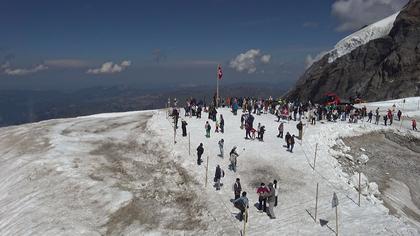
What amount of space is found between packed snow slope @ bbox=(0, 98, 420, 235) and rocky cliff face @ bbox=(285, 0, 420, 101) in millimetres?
48785

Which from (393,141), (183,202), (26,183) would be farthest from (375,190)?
(26,183)

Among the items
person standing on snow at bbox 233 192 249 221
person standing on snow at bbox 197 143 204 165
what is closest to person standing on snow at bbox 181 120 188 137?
person standing on snow at bbox 197 143 204 165

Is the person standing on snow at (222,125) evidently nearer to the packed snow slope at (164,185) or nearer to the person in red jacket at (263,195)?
the packed snow slope at (164,185)

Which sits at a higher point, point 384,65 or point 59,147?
point 384,65

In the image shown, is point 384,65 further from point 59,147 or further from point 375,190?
point 59,147

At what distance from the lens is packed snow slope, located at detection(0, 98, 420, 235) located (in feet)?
76.2

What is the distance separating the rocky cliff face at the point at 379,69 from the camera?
86000mm

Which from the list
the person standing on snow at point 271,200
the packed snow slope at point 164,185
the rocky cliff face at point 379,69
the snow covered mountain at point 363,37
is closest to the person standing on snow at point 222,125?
the packed snow slope at point 164,185

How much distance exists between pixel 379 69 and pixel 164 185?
76528mm

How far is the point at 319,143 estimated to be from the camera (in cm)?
3819

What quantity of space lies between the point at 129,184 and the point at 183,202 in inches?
197

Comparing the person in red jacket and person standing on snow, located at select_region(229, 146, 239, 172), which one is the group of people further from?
the person in red jacket

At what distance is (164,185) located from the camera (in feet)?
96.1

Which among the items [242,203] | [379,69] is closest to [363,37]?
[379,69]
